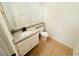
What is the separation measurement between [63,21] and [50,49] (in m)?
0.85

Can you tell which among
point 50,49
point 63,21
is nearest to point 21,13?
point 63,21

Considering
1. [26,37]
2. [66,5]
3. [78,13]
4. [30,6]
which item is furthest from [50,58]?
[30,6]

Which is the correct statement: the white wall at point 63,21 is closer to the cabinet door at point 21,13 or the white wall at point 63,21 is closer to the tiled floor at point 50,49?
the tiled floor at point 50,49

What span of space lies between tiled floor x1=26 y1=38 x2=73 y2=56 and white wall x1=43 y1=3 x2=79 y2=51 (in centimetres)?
17

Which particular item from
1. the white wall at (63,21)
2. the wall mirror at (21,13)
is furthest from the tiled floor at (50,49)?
the wall mirror at (21,13)

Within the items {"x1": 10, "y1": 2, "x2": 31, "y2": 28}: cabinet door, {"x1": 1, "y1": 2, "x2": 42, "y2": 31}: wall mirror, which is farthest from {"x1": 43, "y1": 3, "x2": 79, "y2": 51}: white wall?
{"x1": 10, "y1": 2, "x2": 31, "y2": 28}: cabinet door

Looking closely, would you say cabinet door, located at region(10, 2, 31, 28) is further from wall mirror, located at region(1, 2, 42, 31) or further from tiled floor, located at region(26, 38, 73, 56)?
tiled floor, located at region(26, 38, 73, 56)

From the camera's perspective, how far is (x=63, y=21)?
201cm

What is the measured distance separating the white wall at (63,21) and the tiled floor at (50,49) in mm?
170

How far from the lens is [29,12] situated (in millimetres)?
2062

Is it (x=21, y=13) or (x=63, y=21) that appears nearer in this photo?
(x=21, y=13)

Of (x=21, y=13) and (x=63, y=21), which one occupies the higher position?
(x=21, y=13)

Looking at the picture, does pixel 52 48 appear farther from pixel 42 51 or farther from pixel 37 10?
pixel 37 10

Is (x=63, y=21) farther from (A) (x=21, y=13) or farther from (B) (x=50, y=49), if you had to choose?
(A) (x=21, y=13)
